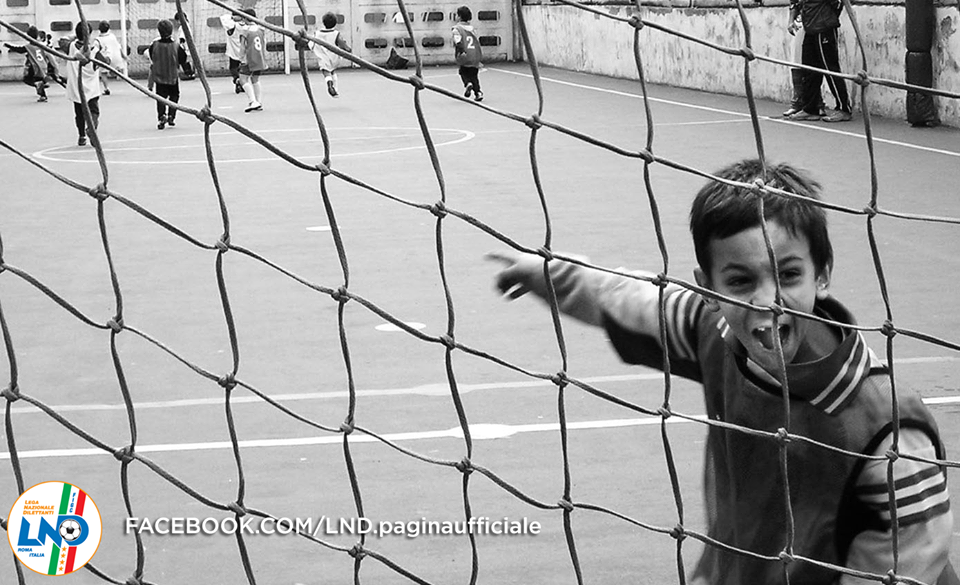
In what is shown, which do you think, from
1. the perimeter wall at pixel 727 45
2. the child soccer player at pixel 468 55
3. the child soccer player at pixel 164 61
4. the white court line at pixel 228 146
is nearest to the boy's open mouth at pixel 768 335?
the perimeter wall at pixel 727 45

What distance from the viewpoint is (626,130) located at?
14211 mm

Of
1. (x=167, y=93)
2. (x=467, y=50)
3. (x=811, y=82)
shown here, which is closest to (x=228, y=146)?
(x=167, y=93)

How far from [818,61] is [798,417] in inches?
528

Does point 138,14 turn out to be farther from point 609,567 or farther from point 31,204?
point 609,567

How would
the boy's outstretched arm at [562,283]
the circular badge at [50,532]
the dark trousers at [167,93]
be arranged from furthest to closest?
the dark trousers at [167,93] → the circular badge at [50,532] → the boy's outstretched arm at [562,283]

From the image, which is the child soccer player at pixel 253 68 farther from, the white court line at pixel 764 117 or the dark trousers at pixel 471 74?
the white court line at pixel 764 117

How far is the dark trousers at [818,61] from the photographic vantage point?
14469 millimetres

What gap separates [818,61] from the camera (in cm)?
1483

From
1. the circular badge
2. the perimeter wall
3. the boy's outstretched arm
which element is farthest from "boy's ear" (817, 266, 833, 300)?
the perimeter wall

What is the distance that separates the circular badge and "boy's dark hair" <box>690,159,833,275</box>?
1.32 meters

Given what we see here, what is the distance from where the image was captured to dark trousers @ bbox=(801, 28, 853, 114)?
14.5 metres

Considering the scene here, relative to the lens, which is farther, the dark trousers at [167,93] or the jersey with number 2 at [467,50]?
the jersey with number 2 at [467,50]

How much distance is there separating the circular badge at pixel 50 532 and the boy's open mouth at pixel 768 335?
53.0 inches

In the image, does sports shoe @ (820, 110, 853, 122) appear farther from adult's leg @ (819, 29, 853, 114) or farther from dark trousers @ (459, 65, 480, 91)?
dark trousers @ (459, 65, 480, 91)
